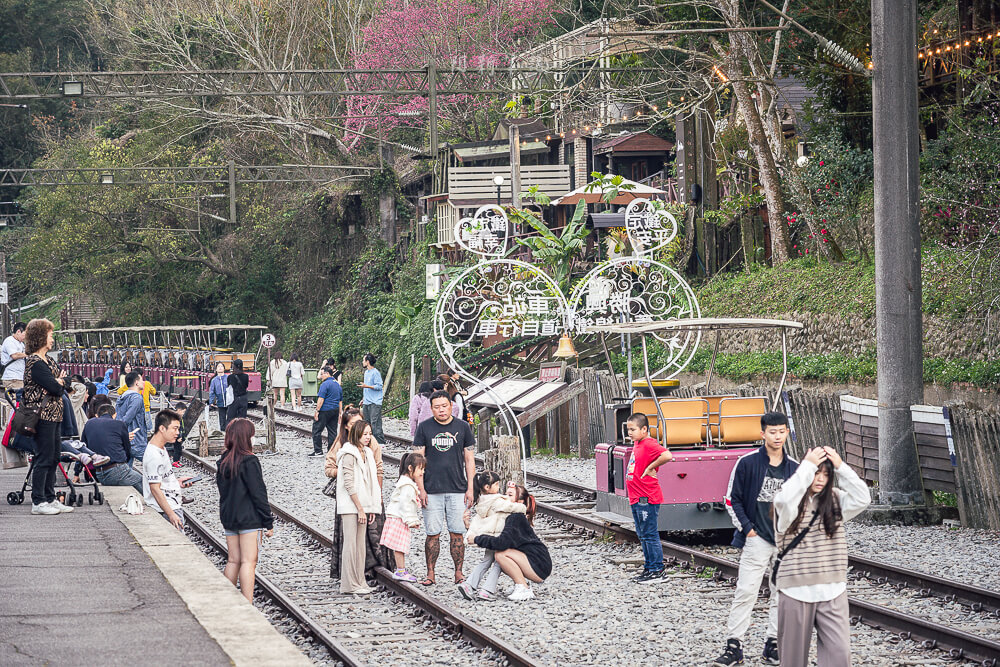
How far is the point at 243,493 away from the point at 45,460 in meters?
4.13

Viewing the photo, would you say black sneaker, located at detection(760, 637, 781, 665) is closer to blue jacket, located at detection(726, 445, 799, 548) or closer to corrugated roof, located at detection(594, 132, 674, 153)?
blue jacket, located at detection(726, 445, 799, 548)

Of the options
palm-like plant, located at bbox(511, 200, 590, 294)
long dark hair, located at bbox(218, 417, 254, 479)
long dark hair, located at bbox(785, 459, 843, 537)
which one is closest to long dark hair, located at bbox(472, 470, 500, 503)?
long dark hair, located at bbox(218, 417, 254, 479)

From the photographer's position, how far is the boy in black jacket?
8.62 metres

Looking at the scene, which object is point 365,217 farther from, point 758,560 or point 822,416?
point 758,560

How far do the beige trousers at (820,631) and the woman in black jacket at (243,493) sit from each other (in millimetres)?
4662

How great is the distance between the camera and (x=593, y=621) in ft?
34.7

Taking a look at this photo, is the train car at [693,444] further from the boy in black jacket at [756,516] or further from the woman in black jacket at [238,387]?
the woman in black jacket at [238,387]

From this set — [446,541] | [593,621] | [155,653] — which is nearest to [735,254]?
[446,541]

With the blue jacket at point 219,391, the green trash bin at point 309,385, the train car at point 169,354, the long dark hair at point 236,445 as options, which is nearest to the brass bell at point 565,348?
the blue jacket at point 219,391

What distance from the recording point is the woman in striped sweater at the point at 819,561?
7.18m

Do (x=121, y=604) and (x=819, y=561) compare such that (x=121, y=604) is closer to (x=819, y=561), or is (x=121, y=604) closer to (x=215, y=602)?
(x=215, y=602)

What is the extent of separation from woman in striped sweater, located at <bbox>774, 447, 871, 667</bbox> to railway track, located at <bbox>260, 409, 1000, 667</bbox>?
78.8 inches

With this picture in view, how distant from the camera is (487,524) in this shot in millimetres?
11375

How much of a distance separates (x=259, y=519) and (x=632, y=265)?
11757 millimetres
